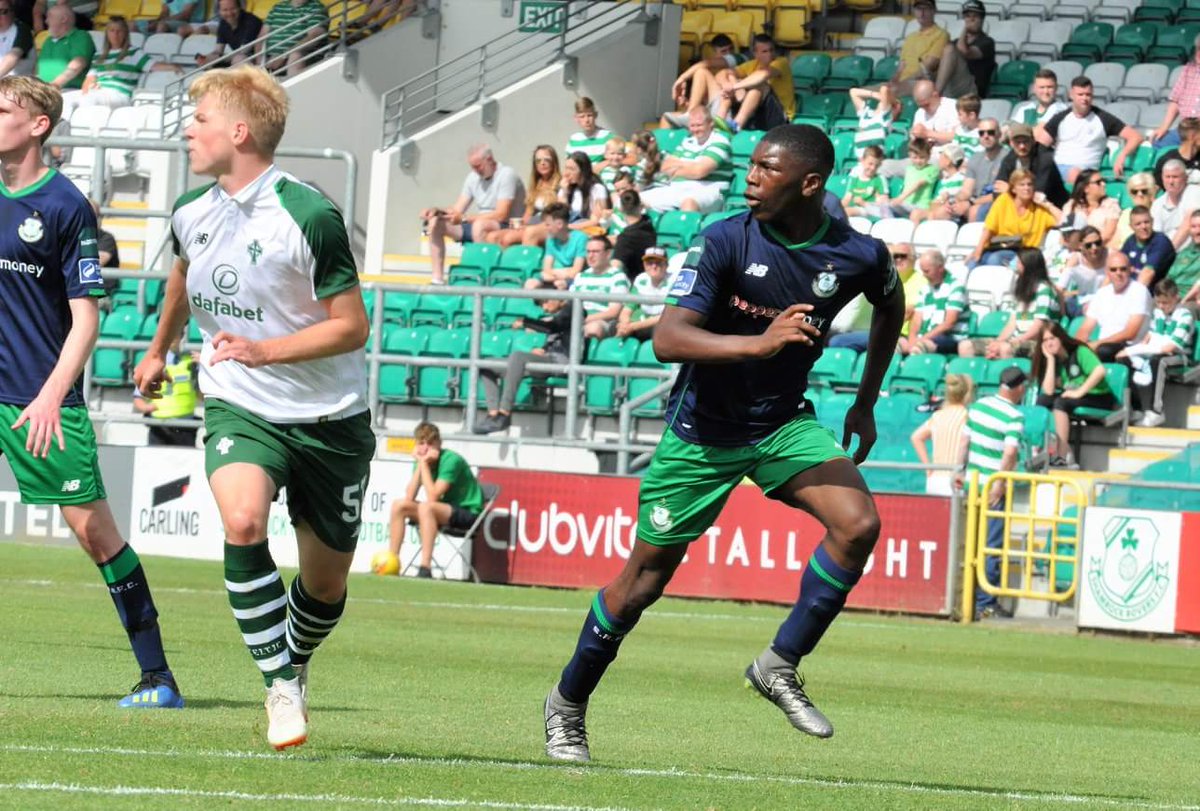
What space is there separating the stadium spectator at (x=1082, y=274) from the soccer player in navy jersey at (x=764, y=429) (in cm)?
1262

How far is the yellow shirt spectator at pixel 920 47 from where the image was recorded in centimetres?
2369

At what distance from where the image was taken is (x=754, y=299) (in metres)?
7.14

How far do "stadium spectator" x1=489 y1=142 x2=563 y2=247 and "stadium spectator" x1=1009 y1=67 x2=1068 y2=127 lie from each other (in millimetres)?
5065

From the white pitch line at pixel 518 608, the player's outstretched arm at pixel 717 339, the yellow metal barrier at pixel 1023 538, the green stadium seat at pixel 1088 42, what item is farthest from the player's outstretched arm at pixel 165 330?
the green stadium seat at pixel 1088 42

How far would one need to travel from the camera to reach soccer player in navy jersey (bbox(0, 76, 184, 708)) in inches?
311

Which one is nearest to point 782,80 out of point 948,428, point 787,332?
point 948,428

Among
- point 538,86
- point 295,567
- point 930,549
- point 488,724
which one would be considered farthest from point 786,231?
A: point 538,86

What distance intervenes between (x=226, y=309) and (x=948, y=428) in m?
11.7

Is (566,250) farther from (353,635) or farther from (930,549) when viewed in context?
(353,635)

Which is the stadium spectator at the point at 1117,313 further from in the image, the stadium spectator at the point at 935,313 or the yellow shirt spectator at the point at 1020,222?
the yellow shirt spectator at the point at 1020,222

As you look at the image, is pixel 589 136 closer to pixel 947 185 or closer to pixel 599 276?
pixel 599 276

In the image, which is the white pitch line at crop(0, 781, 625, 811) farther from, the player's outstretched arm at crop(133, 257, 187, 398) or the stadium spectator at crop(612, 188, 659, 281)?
the stadium spectator at crop(612, 188, 659, 281)

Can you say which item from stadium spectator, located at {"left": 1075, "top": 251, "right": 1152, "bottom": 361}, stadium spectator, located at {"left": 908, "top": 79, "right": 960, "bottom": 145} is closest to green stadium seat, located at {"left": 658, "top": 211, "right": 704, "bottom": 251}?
stadium spectator, located at {"left": 908, "top": 79, "right": 960, "bottom": 145}

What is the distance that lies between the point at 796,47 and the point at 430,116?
15.9 feet
